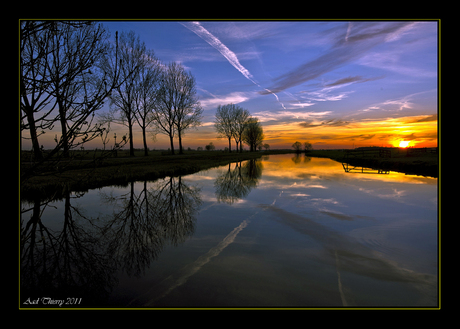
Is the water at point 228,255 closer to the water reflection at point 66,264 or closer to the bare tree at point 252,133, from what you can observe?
the water reflection at point 66,264

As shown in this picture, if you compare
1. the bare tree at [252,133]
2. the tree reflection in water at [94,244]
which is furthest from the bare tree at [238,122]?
the tree reflection in water at [94,244]

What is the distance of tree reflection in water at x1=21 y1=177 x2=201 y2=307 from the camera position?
3.58 metres

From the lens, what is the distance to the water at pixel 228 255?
3367mm

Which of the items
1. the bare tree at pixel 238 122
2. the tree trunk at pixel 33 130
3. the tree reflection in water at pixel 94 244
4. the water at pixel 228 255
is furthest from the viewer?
the bare tree at pixel 238 122

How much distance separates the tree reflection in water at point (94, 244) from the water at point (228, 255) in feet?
0.07

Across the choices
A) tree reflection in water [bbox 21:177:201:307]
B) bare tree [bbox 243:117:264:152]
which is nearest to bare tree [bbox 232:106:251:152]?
bare tree [bbox 243:117:264:152]

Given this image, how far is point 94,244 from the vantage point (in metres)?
5.15

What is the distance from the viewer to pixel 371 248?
5.09 metres

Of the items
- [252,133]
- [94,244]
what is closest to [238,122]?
[252,133]

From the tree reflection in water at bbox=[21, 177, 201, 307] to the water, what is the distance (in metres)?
0.02

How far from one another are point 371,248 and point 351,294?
2.17 m
